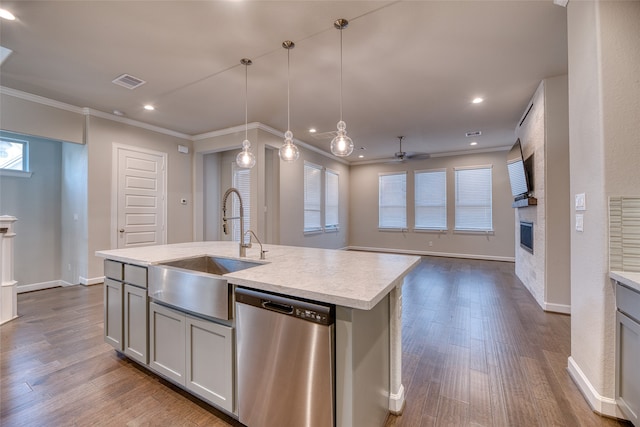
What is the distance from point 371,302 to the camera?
3.58 ft

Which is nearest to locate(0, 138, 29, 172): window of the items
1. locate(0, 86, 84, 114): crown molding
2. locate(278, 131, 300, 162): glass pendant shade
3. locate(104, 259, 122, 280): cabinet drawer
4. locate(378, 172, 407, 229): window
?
locate(0, 86, 84, 114): crown molding

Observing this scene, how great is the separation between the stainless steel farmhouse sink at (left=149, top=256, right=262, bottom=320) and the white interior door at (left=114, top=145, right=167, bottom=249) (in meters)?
3.61

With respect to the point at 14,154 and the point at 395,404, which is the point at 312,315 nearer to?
the point at 395,404

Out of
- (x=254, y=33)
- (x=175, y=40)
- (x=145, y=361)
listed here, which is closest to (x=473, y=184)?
(x=254, y=33)

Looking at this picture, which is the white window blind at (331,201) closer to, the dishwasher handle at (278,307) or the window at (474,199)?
the window at (474,199)

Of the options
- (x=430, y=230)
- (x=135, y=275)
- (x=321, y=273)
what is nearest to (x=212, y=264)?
(x=135, y=275)

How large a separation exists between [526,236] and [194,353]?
190 inches

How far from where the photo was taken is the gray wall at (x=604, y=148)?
65.6 inches

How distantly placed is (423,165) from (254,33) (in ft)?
20.7

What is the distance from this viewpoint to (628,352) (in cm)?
152

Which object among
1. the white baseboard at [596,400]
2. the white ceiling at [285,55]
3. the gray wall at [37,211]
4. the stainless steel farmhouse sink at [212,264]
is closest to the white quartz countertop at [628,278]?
the white baseboard at [596,400]

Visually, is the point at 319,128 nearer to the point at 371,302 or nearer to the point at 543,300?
the point at 543,300

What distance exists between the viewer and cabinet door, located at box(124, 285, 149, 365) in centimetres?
200

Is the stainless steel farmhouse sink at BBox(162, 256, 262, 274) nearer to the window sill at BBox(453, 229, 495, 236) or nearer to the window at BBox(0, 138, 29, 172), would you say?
the window at BBox(0, 138, 29, 172)
